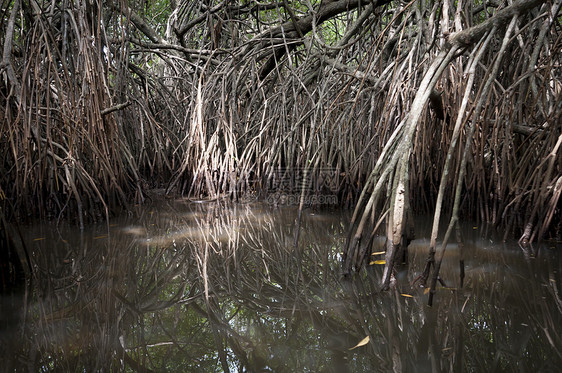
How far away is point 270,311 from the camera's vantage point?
198 cm

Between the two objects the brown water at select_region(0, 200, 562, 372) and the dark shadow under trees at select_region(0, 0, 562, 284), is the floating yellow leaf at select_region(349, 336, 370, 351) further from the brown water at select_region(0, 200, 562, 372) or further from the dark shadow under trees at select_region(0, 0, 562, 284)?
the dark shadow under trees at select_region(0, 0, 562, 284)

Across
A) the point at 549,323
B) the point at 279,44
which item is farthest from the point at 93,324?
the point at 279,44

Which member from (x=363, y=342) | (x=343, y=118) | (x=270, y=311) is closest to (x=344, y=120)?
(x=343, y=118)

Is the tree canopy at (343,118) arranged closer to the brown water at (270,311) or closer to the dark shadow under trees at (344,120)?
the dark shadow under trees at (344,120)

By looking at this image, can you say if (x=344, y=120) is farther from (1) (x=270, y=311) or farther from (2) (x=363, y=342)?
(2) (x=363, y=342)

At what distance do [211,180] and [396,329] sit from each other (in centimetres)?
355

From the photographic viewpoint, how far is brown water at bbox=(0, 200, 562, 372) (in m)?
1.54

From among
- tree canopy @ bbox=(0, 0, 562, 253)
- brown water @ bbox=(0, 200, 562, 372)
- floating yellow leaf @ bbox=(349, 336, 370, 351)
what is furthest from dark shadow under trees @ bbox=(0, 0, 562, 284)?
floating yellow leaf @ bbox=(349, 336, 370, 351)

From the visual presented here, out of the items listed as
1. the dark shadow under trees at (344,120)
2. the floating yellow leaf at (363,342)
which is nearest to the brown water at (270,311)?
the floating yellow leaf at (363,342)

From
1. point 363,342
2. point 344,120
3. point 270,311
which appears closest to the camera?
point 363,342

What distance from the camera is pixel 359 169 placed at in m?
3.99

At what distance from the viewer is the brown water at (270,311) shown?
1.54 meters

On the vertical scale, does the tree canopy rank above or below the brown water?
above

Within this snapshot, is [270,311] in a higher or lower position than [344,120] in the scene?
lower
